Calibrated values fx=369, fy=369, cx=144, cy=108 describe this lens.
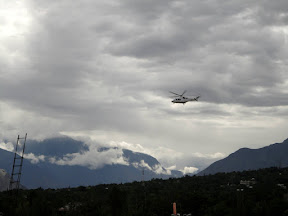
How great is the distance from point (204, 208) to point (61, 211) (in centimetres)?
1590

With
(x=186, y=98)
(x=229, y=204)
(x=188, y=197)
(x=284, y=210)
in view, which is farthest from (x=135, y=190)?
(x=284, y=210)

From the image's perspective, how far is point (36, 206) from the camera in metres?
26.8

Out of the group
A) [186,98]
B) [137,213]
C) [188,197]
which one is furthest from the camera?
[186,98]

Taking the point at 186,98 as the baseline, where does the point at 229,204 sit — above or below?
below

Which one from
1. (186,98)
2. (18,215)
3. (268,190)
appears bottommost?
(18,215)

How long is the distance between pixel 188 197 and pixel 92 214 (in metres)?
13.4

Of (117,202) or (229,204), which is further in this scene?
(229,204)

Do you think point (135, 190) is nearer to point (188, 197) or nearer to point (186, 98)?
point (186, 98)

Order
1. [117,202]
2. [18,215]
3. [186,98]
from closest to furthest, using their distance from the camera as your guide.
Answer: [117,202]
[18,215]
[186,98]

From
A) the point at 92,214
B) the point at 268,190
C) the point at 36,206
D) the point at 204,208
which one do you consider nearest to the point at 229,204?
the point at 204,208

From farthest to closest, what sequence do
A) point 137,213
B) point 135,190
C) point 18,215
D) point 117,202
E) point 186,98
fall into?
point 186,98 < point 135,190 < point 137,213 < point 18,215 < point 117,202

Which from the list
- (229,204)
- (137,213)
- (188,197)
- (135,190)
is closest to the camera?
(137,213)

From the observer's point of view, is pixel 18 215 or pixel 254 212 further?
pixel 254 212

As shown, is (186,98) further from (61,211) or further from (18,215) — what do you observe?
(18,215)
